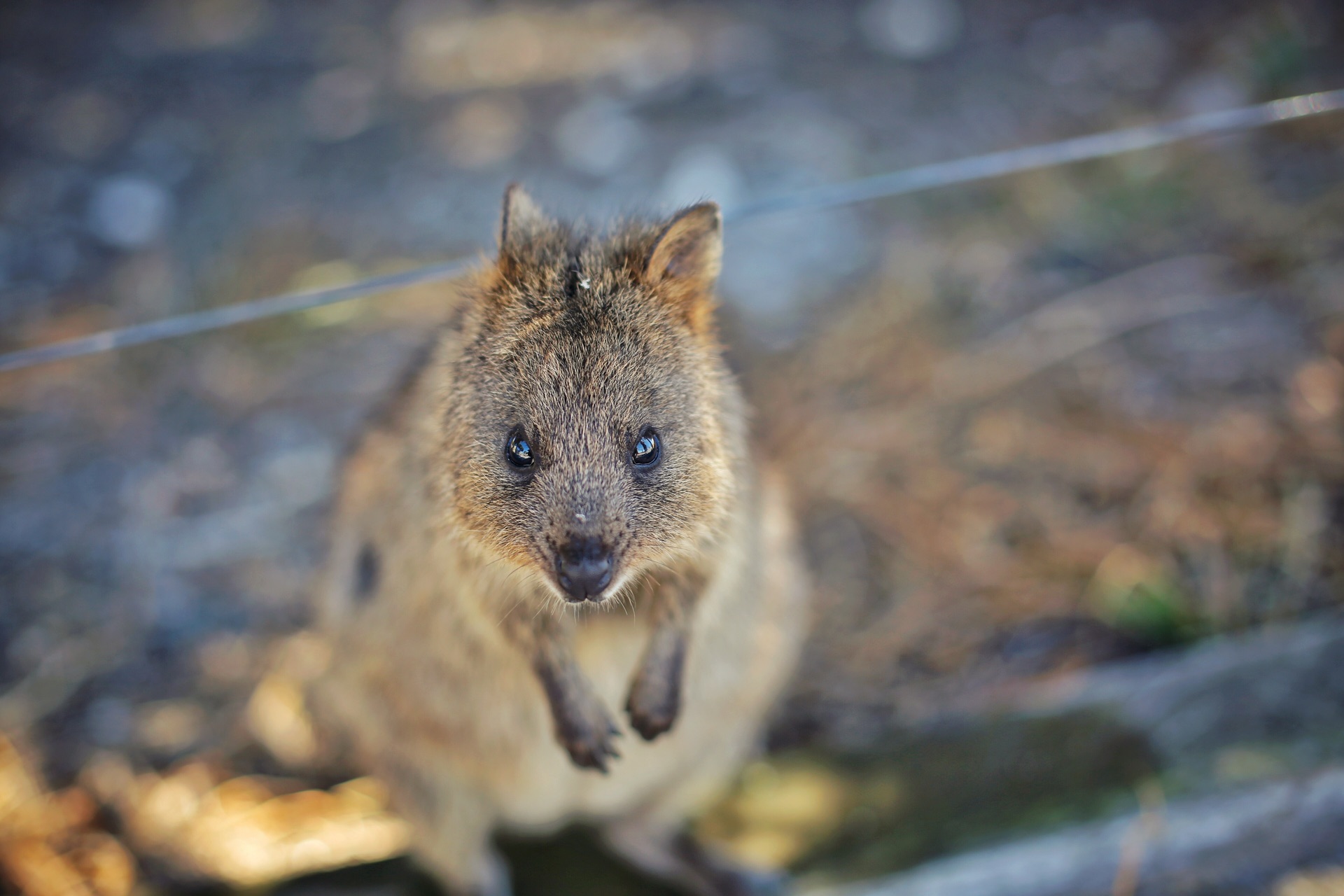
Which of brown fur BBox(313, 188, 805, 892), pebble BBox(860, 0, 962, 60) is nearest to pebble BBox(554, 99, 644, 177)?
pebble BBox(860, 0, 962, 60)

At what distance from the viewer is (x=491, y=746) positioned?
2324mm

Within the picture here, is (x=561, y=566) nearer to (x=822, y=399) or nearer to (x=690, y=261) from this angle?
(x=690, y=261)

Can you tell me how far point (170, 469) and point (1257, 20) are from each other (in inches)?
219

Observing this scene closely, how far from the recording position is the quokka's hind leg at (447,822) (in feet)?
8.11

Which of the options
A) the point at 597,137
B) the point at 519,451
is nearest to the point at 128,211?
the point at 597,137

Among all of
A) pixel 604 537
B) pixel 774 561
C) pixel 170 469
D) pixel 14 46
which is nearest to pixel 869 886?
pixel 774 561

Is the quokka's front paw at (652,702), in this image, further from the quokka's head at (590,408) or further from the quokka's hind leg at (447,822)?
the quokka's hind leg at (447,822)

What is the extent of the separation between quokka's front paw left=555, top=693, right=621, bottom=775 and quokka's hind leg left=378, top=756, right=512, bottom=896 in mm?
581

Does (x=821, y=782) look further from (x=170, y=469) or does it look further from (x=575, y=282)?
(x=170, y=469)

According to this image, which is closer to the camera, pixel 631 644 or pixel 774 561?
pixel 631 644

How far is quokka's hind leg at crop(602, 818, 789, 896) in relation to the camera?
8.32 ft

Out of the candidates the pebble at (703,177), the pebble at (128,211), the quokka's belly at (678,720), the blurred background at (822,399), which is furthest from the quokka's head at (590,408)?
the pebble at (128,211)

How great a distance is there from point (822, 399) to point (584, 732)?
209 cm

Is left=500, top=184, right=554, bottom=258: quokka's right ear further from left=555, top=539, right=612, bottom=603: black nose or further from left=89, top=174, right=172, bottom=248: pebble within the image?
left=89, top=174, right=172, bottom=248: pebble
